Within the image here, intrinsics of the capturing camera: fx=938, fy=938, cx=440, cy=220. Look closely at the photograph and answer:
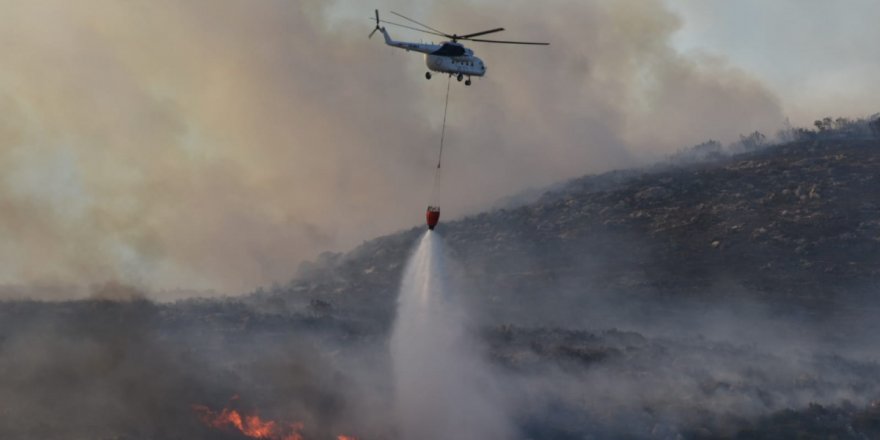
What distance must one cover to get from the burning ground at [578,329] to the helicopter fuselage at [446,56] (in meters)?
19.3

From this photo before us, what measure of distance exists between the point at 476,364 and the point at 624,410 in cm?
1064

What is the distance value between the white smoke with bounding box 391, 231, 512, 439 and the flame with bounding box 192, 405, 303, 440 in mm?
6272

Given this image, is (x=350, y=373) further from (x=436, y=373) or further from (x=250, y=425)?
(x=250, y=425)

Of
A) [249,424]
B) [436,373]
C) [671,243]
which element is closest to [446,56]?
[436,373]

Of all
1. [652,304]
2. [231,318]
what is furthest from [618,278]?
[231,318]

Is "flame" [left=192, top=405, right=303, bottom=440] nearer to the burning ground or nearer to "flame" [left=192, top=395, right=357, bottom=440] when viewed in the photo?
"flame" [left=192, top=395, right=357, bottom=440]

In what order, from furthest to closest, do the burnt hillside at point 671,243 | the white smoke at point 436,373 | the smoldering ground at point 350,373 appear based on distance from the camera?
the burnt hillside at point 671,243
the white smoke at point 436,373
the smoldering ground at point 350,373

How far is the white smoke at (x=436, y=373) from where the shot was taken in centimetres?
5278

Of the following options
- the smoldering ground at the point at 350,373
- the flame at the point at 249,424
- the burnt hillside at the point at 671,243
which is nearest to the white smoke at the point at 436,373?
the smoldering ground at the point at 350,373

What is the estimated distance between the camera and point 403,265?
3750 inches

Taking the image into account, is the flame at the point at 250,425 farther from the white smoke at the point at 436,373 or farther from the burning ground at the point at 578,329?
the white smoke at the point at 436,373

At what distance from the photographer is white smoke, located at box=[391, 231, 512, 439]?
52781 millimetres

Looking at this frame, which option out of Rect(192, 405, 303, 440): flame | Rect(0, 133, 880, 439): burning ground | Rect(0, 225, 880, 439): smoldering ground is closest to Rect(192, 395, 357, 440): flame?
Rect(192, 405, 303, 440): flame

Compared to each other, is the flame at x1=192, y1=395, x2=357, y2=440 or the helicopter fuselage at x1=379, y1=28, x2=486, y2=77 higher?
the helicopter fuselage at x1=379, y1=28, x2=486, y2=77
